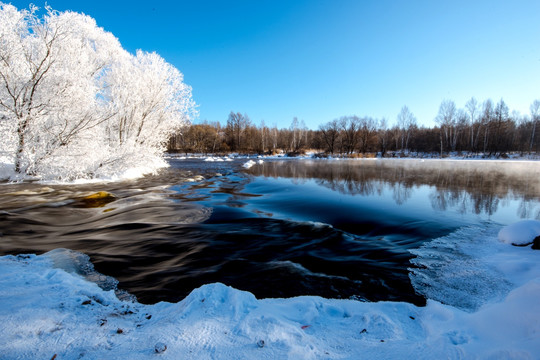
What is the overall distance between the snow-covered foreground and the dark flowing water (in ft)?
2.43

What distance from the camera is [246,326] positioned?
220 cm

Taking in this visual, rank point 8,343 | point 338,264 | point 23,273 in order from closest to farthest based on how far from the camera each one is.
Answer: point 8,343, point 23,273, point 338,264

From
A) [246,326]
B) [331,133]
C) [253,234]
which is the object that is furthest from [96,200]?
[331,133]

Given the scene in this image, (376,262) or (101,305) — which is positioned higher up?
(101,305)

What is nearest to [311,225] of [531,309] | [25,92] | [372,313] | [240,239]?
[240,239]

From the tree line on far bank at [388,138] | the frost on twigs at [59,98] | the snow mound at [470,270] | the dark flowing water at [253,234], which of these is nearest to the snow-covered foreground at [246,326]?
the snow mound at [470,270]

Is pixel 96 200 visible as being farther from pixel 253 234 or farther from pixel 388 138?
pixel 388 138

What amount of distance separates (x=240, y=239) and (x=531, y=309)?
15.9 ft

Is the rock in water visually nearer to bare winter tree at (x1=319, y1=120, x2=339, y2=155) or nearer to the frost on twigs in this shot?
the frost on twigs

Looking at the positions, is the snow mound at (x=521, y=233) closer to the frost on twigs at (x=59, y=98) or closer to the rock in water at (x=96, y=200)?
the rock in water at (x=96, y=200)

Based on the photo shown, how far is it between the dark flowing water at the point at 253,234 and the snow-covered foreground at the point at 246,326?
74 centimetres

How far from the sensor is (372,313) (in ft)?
8.66

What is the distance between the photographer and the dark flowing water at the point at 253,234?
3861 mm

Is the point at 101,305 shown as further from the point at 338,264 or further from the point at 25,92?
the point at 25,92
